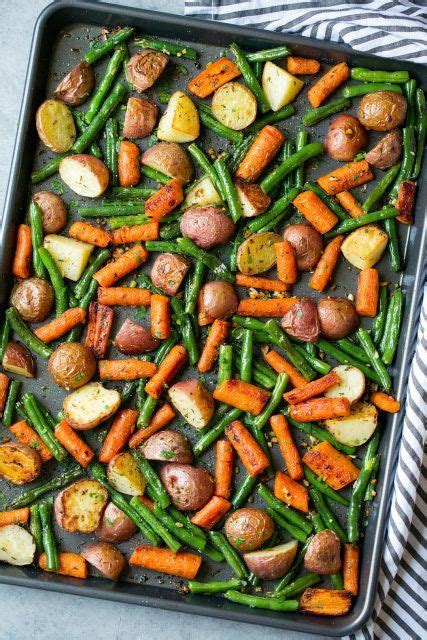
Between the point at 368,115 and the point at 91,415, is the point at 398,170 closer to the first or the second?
the point at 368,115

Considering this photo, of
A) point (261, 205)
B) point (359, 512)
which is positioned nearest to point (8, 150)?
point (261, 205)

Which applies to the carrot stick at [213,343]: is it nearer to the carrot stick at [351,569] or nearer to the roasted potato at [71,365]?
the roasted potato at [71,365]

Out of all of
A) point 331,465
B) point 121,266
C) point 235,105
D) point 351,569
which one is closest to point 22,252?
point 121,266

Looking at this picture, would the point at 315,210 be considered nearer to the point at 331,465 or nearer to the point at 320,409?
the point at 320,409

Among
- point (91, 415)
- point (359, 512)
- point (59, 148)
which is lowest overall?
point (359, 512)

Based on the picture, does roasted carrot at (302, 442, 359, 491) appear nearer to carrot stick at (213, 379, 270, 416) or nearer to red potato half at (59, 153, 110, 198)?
carrot stick at (213, 379, 270, 416)

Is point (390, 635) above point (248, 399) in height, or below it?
below
